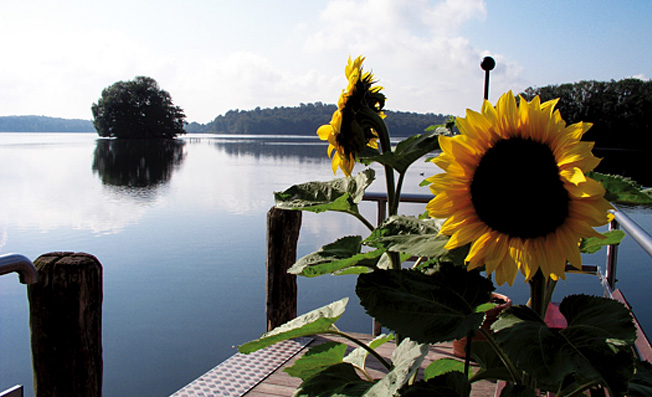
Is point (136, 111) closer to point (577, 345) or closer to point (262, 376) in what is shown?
point (262, 376)

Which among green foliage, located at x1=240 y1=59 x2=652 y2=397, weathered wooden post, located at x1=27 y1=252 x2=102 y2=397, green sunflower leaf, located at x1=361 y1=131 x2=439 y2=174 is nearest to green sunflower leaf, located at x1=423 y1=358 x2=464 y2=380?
green foliage, located at x1=240 y1=59 x2=652 y2=397

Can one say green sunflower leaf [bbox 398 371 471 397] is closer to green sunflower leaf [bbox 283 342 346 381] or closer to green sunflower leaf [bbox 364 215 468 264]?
green sunflower leaf [bbox 364 215 468 264]

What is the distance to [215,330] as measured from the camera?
7434mm

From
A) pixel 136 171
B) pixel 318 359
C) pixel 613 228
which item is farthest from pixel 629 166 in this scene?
pixel 318 359

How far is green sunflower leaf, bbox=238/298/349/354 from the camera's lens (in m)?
0.83

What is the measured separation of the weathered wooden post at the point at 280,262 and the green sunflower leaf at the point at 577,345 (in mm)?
2412

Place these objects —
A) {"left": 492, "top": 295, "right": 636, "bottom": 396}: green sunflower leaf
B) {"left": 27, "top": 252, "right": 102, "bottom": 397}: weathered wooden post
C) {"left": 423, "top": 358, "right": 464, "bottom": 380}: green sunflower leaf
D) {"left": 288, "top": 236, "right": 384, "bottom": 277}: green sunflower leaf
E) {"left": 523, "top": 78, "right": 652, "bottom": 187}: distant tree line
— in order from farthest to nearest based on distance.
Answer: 1. {"left": 523, "top": 78, "right": 652, "bottom": 187}: distant tree line
2. {"left": 27, "top": 252, "right": 102, "bottom": 397}: weathered wooden post
3. {"left": 423, "top": 358, "right": 464, "bottom": 380}: green sunflower leaf
4. {"left": 288, "top": 236, "right": 384, "bottom": 277}: green sunflower leaf
5. {"left": 492, "top": 295, "right": 636, "bottom": 396}: green sunflower leaf

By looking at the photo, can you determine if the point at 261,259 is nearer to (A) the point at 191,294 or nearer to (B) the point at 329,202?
(A) the point at 191,294

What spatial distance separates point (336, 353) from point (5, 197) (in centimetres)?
2149

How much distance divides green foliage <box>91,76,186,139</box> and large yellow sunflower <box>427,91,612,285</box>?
5803 cm

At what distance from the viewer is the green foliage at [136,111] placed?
5416 cm

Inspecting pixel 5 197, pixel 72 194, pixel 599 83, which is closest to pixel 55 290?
pixel 72 194

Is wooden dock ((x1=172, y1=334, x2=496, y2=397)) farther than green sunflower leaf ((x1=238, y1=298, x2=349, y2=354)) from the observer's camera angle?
Yes

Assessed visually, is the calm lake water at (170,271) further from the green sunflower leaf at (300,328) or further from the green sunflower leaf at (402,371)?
the green sunflower leaf at (402,371)
